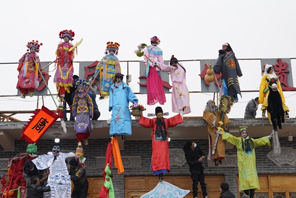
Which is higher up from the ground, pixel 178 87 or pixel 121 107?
pixel 178 87

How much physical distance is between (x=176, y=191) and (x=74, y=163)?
257 centimetres

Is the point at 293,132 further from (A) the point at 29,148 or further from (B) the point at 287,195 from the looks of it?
(A) the point at 29,148

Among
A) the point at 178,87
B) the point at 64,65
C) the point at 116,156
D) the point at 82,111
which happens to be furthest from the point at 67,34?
the point at 116,156

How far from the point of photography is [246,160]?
1131 cm

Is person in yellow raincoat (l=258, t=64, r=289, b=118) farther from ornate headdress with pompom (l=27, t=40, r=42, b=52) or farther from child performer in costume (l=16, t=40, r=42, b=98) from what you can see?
ornate headdress with pompom (l=27, t=40, r=42, b=52)

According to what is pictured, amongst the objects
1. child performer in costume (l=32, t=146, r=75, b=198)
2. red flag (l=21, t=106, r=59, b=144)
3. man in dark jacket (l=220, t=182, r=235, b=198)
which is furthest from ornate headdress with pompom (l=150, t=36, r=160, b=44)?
man in dark jacket (l=220, t=182, r=235, b=198)

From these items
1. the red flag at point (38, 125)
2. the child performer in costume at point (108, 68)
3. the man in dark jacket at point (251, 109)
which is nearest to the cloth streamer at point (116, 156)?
the child performer in costume at point (108, 68)

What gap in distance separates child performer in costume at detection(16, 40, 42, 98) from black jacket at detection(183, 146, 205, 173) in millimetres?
4415

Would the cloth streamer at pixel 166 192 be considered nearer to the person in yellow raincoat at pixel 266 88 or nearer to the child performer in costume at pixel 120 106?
the child performer in costume at pixel 120 106

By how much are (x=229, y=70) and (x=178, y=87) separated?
1407 millimetres

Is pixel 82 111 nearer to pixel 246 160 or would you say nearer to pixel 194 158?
pixel 194 158

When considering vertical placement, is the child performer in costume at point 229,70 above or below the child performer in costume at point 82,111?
above

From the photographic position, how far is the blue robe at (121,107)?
1132cm

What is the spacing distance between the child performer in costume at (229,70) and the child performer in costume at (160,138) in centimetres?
167
